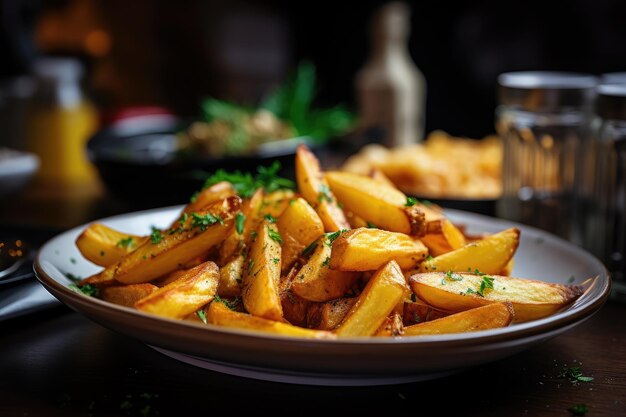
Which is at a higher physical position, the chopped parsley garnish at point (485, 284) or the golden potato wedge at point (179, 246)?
the golden potato wedge at point (179, 246)

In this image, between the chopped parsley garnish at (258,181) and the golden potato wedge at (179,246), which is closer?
the golden potato wedge at (179,246)

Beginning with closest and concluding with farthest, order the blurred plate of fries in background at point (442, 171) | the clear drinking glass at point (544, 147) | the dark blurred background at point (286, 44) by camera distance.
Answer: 1. the clear drinking glass at point (544, 147)
2. the blurred plate of fries in background at point (442, 171)
3. the dark blurred background at point (286, 44)

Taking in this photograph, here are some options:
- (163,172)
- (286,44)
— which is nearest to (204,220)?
(163,172)

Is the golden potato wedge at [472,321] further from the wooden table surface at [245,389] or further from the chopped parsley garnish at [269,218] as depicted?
the chopped parsley garnish at [269,218]

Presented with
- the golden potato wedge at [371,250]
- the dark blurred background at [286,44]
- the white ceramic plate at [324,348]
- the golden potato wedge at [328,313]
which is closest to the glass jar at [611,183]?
the white ceramic plate at [324,348]

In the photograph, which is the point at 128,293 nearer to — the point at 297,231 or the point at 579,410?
the point at 297,231

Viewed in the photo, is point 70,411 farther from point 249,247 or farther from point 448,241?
point 448,241
